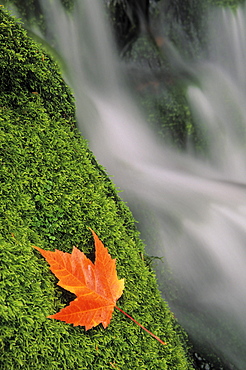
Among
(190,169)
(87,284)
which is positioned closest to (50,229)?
(87,284)

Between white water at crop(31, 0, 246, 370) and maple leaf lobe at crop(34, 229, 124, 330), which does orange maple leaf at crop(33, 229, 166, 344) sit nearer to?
maple leaf lobe at crop(34, 229, 124, 330)

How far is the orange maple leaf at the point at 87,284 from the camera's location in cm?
119

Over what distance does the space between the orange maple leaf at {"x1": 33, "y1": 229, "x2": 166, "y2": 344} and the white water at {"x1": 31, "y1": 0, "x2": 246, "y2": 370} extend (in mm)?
991

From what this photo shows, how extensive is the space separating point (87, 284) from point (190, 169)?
2.96 m

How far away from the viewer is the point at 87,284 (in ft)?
4.04

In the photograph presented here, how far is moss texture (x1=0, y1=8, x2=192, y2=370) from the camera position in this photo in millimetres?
1082

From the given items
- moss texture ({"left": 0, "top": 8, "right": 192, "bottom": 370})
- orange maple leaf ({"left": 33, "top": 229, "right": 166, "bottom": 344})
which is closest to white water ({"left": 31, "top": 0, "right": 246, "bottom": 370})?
moss texture ({"left": 0, "top": 8, "right": 192, "bottom": 370})

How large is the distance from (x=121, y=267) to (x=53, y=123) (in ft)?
2.39

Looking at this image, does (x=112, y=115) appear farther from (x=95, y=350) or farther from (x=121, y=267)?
(x=95, y=350)

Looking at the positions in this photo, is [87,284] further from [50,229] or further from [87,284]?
[50,229]

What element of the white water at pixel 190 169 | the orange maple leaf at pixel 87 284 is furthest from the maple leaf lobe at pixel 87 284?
the white water at pixel 190 169

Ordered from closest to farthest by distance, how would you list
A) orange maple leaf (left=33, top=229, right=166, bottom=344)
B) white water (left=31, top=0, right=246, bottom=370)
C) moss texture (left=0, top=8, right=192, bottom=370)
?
moss texture (left=0, top=8, right=192, bottom=370) → orange maple leaf (left=33, top=229, right=166, bottom=344) → white water (left=31, top=0, right=246, bottom=370)

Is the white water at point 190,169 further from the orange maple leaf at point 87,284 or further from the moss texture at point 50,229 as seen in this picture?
the orange maple leaf at point 87,284

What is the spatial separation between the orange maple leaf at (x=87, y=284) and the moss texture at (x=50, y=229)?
35 mm
